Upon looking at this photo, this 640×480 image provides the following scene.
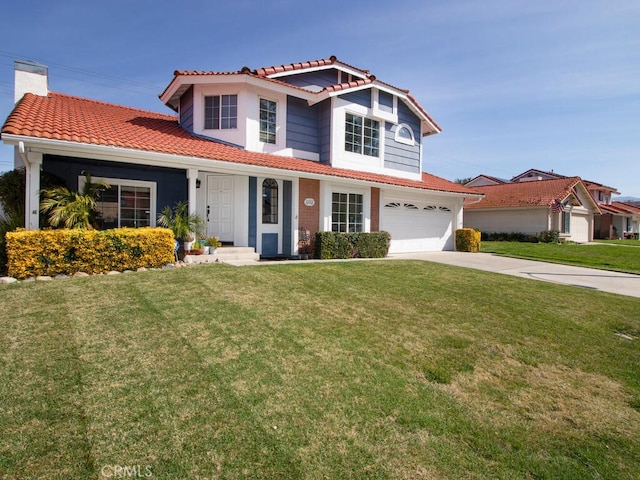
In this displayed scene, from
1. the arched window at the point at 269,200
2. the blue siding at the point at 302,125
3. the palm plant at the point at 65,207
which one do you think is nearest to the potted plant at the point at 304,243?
the arched window at the point at 269,200

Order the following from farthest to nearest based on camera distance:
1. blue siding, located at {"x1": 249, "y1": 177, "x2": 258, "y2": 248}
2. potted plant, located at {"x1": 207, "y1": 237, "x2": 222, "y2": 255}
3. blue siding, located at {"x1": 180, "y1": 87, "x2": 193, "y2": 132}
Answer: blue siding, located at {"x1": 180, "y1": 87, "x2": 193, "y2": 132}, blue siding, located at {"x1": 249, "y1": 177, "x2": 258, "y2": 248}, potted plant, located at {"x1": 207, "y1": 237, "x2": 222, "y2": 255}

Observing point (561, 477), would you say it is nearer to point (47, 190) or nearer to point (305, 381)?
point (305, 381)

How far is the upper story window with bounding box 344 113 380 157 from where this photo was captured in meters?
13.8

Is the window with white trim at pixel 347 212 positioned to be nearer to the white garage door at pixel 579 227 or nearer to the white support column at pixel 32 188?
the white support column at pixel 32 188

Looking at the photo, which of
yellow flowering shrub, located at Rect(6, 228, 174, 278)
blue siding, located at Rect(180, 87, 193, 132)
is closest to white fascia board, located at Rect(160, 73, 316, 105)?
blue siding, located at Rect(180, 87, 193, 132)

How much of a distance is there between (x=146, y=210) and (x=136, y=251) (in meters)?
3.76

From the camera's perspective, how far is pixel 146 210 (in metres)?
11.2

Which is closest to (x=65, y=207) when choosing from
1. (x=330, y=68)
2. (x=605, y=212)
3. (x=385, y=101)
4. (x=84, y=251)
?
(x=84, y=251)

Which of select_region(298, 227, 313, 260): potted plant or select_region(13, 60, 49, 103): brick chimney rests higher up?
select_region(13, 60, 49, 103): brick chimney

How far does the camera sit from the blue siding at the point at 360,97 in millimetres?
13470

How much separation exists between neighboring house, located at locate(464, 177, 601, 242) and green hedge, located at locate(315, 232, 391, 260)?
17.2 m

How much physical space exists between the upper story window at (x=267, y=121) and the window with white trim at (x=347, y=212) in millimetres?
3024

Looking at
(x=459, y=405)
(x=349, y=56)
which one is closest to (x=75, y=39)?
(x=349, y=56)

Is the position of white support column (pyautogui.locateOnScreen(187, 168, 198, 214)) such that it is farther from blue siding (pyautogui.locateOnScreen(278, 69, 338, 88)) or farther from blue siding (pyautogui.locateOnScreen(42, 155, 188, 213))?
blue siding (pyautogui.locateOnScreen(278, 69, 338, 88))
